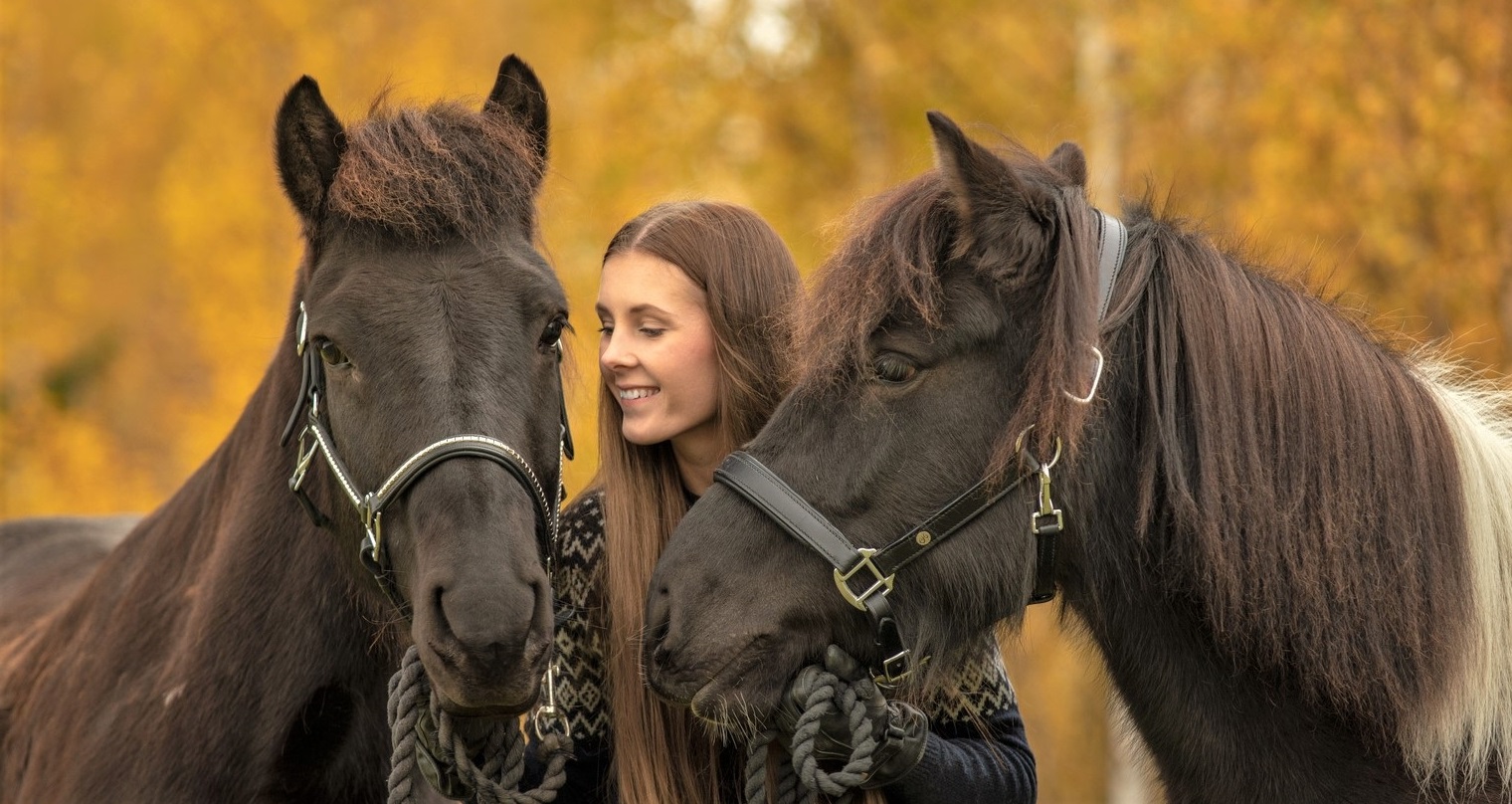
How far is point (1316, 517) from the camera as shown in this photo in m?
2.65

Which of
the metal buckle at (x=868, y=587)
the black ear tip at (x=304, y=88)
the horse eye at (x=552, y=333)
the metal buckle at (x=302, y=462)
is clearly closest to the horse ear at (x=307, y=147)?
the black ear tip at (x=304, y=88)

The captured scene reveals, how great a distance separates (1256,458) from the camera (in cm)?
266

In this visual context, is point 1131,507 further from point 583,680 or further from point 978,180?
point 583,680

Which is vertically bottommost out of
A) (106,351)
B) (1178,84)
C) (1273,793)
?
(1273,793)

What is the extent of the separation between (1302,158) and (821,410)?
673cm

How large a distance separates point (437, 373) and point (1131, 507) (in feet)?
4.95

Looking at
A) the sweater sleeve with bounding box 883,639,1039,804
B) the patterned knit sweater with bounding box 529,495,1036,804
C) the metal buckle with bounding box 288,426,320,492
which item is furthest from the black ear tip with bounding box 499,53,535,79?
the sweater sleeve with bounding box 883,639,1039,804

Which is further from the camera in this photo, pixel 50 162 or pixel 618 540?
pixel 50 162

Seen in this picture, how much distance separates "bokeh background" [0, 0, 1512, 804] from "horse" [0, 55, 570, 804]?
14.1 feet

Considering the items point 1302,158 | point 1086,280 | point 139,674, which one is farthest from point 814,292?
point 1302,158

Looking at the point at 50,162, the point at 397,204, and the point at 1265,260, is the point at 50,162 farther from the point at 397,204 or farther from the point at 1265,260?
the point at 1265,260

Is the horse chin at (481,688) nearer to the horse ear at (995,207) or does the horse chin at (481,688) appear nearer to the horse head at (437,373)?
the horse head at (437,373)

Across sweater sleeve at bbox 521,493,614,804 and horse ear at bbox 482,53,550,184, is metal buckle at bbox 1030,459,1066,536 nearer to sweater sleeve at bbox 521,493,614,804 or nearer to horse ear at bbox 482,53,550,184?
sweater sleeve at bbox 521,493,614,804

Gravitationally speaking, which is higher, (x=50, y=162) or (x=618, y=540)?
(x=50, y=162)
